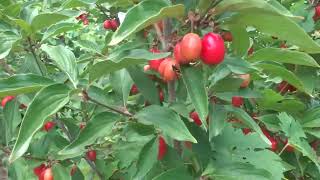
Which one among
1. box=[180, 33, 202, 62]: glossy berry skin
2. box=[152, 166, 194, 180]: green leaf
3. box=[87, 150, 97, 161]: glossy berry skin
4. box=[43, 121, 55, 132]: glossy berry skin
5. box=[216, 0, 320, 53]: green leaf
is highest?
box=[216, 0, 320, 53]: green leaf

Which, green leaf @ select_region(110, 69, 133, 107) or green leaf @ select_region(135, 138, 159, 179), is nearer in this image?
green leaf @ select_region(135, 138, 159, 179)

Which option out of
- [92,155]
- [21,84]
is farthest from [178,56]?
[92,155]

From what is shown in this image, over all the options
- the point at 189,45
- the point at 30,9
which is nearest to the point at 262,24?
the point at 189,45

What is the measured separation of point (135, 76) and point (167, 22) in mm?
218

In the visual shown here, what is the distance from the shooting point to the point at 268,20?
1.18 meters

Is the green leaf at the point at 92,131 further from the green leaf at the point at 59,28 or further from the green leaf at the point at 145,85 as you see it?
the green leaf at the point at 59,28

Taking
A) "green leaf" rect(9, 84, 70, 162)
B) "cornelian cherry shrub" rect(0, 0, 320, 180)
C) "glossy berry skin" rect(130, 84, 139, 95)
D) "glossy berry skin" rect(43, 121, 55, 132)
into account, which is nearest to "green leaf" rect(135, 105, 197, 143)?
"cornelian cherry shrub" rect(0, 0, 320, 180)

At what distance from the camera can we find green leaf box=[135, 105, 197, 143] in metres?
1.25

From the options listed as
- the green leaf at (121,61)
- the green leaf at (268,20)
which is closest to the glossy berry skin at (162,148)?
the green leaf at (121,61)

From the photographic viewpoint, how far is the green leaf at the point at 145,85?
1466mm

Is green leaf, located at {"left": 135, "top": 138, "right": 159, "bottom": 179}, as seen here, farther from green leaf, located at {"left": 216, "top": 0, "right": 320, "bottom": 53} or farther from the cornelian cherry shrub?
green leaf, located at {"left": 216, "top": 0, "right": 320, "bottom": 53}

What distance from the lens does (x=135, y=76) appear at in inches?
58.2

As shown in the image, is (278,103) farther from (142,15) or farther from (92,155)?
(142,15)

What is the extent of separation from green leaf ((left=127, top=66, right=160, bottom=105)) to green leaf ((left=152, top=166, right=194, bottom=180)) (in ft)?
0.66
